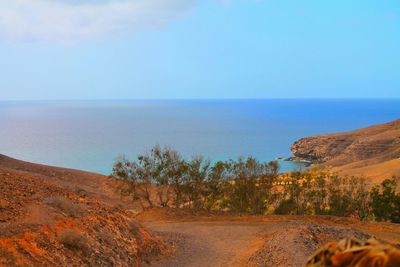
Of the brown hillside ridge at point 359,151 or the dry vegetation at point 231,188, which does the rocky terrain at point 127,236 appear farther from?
the brown hillside ridge at point 359,151

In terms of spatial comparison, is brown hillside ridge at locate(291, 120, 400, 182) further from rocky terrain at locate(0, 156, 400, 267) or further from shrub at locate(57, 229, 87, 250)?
shrub at locate(57, 229, 87, 250)

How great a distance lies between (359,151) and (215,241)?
3027 inches

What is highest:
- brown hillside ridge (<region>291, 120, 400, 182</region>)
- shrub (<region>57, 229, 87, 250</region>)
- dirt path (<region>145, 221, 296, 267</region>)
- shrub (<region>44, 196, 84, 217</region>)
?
shrub (<region>44, 196, 84, 217</region>)

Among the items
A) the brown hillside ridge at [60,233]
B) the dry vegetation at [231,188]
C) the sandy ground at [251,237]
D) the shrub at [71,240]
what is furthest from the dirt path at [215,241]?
the dry vegetation at [231,188]

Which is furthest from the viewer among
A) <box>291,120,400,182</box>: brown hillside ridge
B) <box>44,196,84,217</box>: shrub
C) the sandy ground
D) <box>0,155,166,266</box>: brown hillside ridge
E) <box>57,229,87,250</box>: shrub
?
<box>291,120,400,182</box>: brown hillside ridge

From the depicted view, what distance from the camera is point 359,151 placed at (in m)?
88.9

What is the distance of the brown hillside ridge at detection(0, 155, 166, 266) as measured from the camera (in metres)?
12.3

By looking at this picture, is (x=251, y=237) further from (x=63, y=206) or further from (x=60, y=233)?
(x=60, y=233)

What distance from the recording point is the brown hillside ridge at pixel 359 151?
59.3 m

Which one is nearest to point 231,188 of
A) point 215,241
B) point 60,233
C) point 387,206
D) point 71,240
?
point 387,206

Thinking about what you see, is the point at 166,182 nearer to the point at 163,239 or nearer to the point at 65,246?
the point at 163,239

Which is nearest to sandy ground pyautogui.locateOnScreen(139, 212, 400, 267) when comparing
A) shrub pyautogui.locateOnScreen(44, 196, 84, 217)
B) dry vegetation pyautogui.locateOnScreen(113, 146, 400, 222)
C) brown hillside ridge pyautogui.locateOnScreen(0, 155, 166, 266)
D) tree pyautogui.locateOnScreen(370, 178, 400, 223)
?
brown hillside ridge pyautogui.locateOnScreen(0, 155, 166, 266)

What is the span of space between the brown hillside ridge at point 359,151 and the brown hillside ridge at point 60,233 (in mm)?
40371

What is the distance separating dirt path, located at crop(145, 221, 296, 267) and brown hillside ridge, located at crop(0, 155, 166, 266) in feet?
4.32
